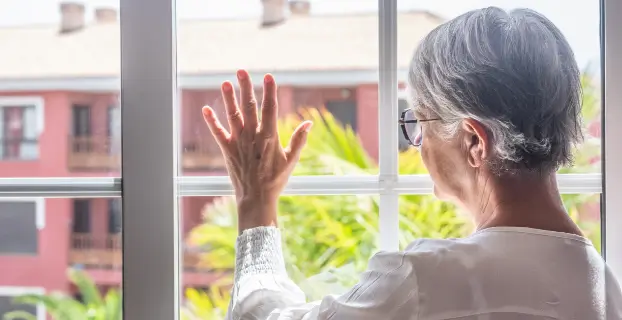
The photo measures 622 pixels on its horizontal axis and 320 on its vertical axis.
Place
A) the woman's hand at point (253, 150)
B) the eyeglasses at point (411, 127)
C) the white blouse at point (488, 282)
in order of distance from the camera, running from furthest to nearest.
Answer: the woman's hand at point (253, 150), the eyeglasses at point (411, 127), the white blouse at point (488, 282)

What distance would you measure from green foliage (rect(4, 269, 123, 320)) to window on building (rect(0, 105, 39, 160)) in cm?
28

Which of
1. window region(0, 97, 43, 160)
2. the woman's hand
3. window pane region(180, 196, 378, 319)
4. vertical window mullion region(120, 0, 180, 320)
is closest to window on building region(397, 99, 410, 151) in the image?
window pane region(180, 196, 378, 319)

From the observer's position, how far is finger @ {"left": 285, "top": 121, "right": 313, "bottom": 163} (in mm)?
1217

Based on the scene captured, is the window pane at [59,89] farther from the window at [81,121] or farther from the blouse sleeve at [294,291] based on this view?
the blouse sleeve at [294,291]

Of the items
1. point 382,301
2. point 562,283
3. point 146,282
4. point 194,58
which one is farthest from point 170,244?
point 562,283

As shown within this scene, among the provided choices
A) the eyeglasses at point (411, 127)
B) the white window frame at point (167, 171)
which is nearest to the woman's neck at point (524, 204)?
the eyeglasses at point (411, 127)

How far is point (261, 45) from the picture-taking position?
1.28 meters

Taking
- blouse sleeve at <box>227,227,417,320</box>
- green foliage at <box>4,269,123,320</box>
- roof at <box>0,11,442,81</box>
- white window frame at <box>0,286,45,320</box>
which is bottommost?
green foliage at <box>4,269,123,320</box>

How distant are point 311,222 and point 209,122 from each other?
0.31m

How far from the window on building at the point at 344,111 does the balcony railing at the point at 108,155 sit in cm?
26

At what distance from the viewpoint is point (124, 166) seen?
4.04ft

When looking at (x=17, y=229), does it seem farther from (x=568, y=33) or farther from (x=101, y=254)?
(x=568, y=33)

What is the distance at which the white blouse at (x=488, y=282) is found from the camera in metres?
0.88

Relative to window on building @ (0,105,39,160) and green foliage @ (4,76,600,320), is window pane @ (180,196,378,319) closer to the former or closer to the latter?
green foliage @ (4,76,600,320)
